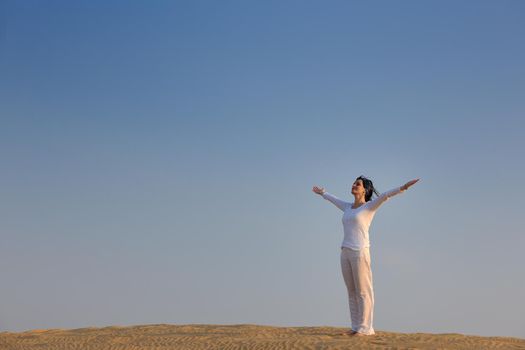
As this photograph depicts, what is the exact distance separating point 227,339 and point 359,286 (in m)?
3.07

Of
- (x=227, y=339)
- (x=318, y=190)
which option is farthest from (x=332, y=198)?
(x=227, y=339)

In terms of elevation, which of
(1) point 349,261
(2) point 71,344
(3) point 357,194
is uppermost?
(3) point 357,194

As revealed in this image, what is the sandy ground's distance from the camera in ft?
39.4

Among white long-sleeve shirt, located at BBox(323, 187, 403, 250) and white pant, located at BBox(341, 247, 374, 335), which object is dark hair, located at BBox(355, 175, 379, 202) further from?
white pant, located at BBox(341, 247, 374, 335)

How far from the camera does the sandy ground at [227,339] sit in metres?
12.0

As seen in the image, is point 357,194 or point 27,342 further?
point 27,342

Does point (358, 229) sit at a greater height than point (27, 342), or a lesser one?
greater

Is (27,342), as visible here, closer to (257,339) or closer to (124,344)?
(124,344)

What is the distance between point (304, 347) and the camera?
11758mm

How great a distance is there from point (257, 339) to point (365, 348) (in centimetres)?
264

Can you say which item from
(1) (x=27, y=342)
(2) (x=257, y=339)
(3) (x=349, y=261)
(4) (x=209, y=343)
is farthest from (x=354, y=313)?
(1) (x=27, y=342)

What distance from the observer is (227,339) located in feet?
43.3

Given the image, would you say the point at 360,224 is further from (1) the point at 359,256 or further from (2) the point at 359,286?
(2) the point at 359,286

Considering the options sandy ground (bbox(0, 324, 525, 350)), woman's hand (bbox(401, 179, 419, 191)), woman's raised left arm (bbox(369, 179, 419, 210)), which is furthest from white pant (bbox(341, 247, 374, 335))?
woman's hand (bbox(401, 179, 419, 191))
